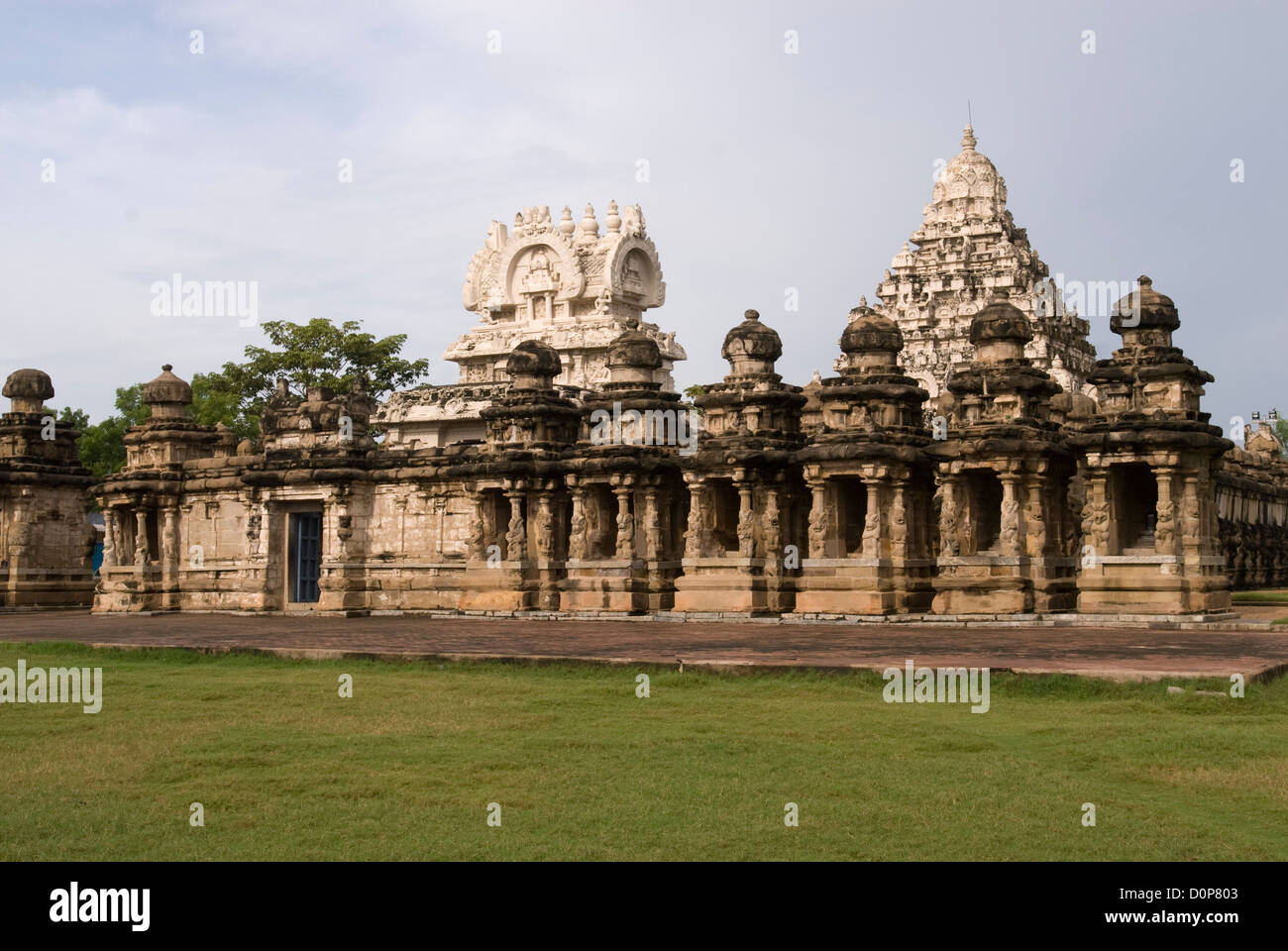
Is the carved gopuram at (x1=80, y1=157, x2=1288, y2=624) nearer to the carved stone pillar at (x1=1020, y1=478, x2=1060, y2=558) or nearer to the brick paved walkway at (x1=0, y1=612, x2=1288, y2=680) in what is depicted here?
the carved stone pillar at (x1=1020, y1=478, x2=1060, y2=558)

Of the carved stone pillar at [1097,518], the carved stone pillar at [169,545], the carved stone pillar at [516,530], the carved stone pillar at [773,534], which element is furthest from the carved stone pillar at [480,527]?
the carved stone pillar at [1097,518]

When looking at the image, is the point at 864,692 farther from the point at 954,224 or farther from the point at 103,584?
the point at 954,224

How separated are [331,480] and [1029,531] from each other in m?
14.7

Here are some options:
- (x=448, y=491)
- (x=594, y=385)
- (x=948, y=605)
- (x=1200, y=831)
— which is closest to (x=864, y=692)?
(x=1200, y=831)

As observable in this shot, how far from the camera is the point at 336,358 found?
60.8 meters

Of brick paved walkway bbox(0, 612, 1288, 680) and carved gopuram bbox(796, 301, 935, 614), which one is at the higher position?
carved gopuram bbox(796, 301, 935, 614)

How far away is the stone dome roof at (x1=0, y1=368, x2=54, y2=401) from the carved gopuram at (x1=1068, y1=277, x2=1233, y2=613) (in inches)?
1015

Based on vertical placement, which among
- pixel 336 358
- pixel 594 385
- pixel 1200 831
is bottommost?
pixel 1200 831

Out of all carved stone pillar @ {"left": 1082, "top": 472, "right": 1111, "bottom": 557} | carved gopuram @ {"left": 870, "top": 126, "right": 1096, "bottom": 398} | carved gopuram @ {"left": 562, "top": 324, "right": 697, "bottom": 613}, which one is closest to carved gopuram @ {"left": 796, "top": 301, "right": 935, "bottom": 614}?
carved stone pillar @ {"left": 1082, "top": 472, "right": 1111, "bottom": 557}

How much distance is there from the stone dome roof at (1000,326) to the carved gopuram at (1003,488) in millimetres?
17

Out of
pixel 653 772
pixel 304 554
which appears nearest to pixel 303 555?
pixel 304 554

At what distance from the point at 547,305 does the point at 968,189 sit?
26.2 m

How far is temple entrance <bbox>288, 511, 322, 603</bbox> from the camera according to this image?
109 ft

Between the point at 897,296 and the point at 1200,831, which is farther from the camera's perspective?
the point at 897,296
